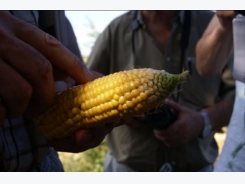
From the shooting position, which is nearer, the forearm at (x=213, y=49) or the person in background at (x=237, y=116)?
the person in background at (x=237, y=116)

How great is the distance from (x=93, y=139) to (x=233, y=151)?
1.47 ft

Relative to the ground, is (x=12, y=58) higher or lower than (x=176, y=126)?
higher

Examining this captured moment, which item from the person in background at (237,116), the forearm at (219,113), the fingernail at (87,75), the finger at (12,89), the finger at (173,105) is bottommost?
the forearm at (219,113)

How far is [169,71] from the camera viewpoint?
1.62m

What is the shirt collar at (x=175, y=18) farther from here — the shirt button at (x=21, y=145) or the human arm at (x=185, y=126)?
the shirt button at (x=21, y=145)

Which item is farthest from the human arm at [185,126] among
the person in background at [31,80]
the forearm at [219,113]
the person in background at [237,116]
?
the person in background at [31,80]

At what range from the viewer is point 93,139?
0.79 metres

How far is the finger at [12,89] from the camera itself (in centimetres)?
54

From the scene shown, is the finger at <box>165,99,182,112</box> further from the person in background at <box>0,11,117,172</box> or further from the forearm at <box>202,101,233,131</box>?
the person in background at <box>0,11,117,172</box>

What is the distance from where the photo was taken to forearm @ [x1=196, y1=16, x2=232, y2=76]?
57.9 inches

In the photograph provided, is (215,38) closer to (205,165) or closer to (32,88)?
(205,165)

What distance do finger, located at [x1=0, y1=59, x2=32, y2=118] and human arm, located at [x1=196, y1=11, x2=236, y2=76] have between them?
1.02 meters

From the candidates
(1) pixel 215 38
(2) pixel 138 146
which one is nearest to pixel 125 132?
(2) pixel 138 146

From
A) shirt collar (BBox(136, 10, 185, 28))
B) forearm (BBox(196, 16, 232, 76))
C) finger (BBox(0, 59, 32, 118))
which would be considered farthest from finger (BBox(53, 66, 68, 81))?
shirt collar (BBox(136, 10, 185, 28))
